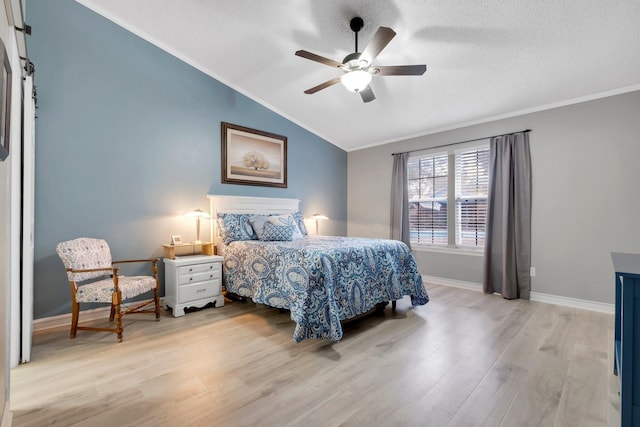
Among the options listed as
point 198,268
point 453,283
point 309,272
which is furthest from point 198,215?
point 453,283

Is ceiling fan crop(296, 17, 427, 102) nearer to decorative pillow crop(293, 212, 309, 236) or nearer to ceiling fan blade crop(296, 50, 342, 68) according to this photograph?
ceiling fan blade crop(296, 50, 342, 68)

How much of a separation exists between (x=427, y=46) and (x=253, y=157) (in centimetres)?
272

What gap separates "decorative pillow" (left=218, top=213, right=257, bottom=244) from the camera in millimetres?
3729

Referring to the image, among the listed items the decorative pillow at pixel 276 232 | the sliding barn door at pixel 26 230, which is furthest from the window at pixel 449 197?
the sliding barn door at pixel 26 230

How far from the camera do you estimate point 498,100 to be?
3.66m

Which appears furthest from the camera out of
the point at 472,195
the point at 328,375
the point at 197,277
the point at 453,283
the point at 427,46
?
the point at 453,283

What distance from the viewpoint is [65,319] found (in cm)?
289

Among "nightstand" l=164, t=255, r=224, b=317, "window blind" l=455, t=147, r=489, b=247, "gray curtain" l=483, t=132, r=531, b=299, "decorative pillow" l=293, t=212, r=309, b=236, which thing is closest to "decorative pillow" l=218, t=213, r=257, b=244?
"nightstand" l=164, t=255, r=224, b=317

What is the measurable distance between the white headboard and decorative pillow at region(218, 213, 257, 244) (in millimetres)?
175

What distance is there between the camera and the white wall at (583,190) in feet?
10.3

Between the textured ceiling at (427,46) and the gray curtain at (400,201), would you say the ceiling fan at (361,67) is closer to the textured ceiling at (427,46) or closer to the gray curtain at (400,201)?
the textured ceiling at (427,46)

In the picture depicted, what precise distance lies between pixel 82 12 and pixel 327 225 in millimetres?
4362

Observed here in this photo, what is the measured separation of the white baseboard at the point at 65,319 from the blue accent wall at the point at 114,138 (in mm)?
72

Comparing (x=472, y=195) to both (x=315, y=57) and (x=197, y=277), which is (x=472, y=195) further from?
(x=197, y=277)
